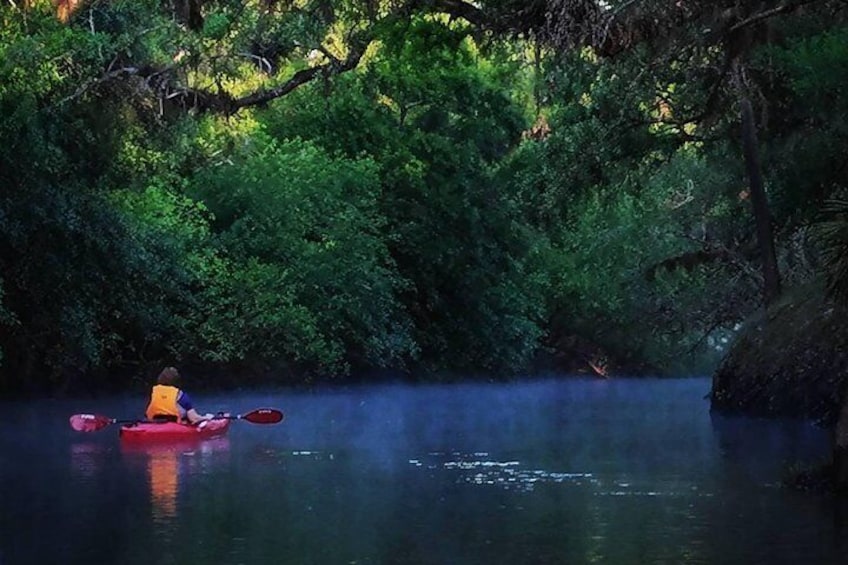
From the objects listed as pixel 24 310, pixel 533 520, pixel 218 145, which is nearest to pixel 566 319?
pixel 218 145

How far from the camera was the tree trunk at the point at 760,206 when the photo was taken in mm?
33781

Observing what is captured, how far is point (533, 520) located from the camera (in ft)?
47.2

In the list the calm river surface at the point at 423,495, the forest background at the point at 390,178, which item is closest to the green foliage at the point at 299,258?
the forest background at the point at 390,178

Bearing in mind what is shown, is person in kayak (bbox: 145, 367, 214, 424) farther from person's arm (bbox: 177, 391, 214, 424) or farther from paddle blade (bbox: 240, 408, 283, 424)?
paddle blade (bbox: 240, 408, 283, 424)

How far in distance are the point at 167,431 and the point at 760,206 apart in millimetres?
15045

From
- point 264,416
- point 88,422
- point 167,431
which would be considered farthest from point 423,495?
point 264,416

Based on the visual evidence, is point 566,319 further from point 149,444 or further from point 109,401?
point 149,444

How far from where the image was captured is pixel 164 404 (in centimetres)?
2581

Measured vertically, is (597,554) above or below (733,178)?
below

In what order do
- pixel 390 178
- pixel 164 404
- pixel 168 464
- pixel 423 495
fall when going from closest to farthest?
pixel 423 495, pixel 168 464, pixel 164 404, pixel 390 178

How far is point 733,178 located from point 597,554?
Result: 28.0m

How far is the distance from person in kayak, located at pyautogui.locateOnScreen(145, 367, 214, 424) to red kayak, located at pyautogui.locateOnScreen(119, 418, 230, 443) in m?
0.21

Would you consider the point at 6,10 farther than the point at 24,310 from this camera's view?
No

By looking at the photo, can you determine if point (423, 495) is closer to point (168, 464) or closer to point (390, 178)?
point (168, 464)
